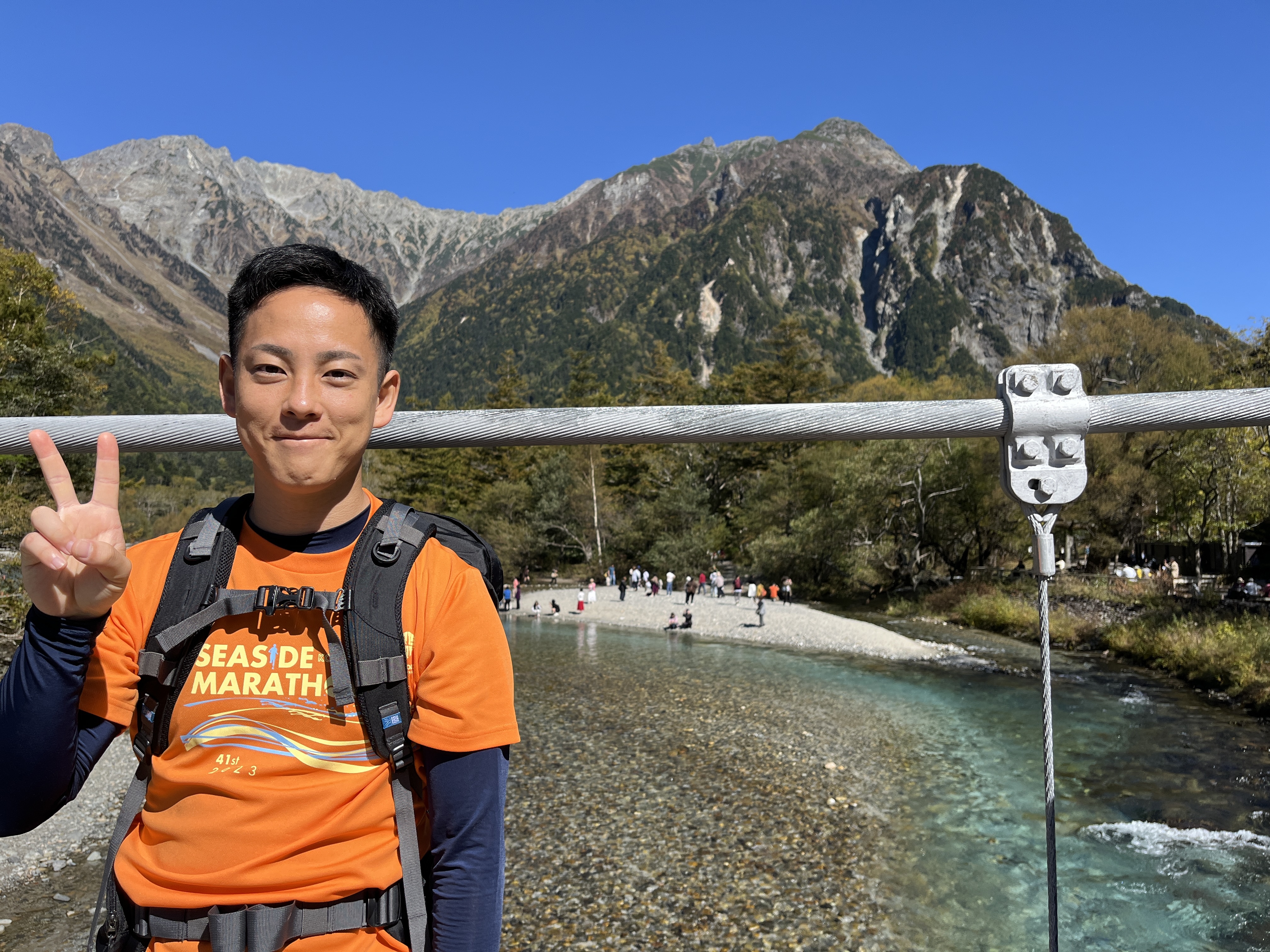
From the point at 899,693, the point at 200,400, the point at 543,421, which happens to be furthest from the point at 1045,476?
the point at 200,400

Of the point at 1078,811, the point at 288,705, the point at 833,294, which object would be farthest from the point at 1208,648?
the point at 833,294

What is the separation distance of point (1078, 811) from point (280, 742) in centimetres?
1336

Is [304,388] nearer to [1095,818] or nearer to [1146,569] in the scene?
[1095,818]

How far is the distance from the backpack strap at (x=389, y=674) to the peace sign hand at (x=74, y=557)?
0.31 m

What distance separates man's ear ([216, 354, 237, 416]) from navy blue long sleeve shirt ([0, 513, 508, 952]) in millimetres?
243

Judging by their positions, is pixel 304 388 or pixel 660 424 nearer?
pixel 304 388

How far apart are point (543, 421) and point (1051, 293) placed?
187 metres

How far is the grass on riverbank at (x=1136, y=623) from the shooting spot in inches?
680

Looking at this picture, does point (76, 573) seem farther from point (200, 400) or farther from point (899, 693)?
point (200, 400)

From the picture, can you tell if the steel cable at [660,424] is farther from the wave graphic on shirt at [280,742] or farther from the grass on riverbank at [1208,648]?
the grass on riverbank at [1208,648]

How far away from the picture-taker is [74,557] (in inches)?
40.1

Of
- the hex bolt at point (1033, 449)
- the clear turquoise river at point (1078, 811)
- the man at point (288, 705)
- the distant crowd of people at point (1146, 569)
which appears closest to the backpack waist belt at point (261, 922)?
the man at point (288, 705)

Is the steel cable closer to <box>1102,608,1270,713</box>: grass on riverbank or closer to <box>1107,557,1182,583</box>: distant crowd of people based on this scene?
<box>1102,608,1270,713</box>: grass on riverbank

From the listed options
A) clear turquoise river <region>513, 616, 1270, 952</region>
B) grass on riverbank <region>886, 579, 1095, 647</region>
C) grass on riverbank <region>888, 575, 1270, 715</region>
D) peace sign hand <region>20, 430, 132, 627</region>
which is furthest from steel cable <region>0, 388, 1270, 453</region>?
grass on riverbank <region>886, 579, 1095, 647</region>
